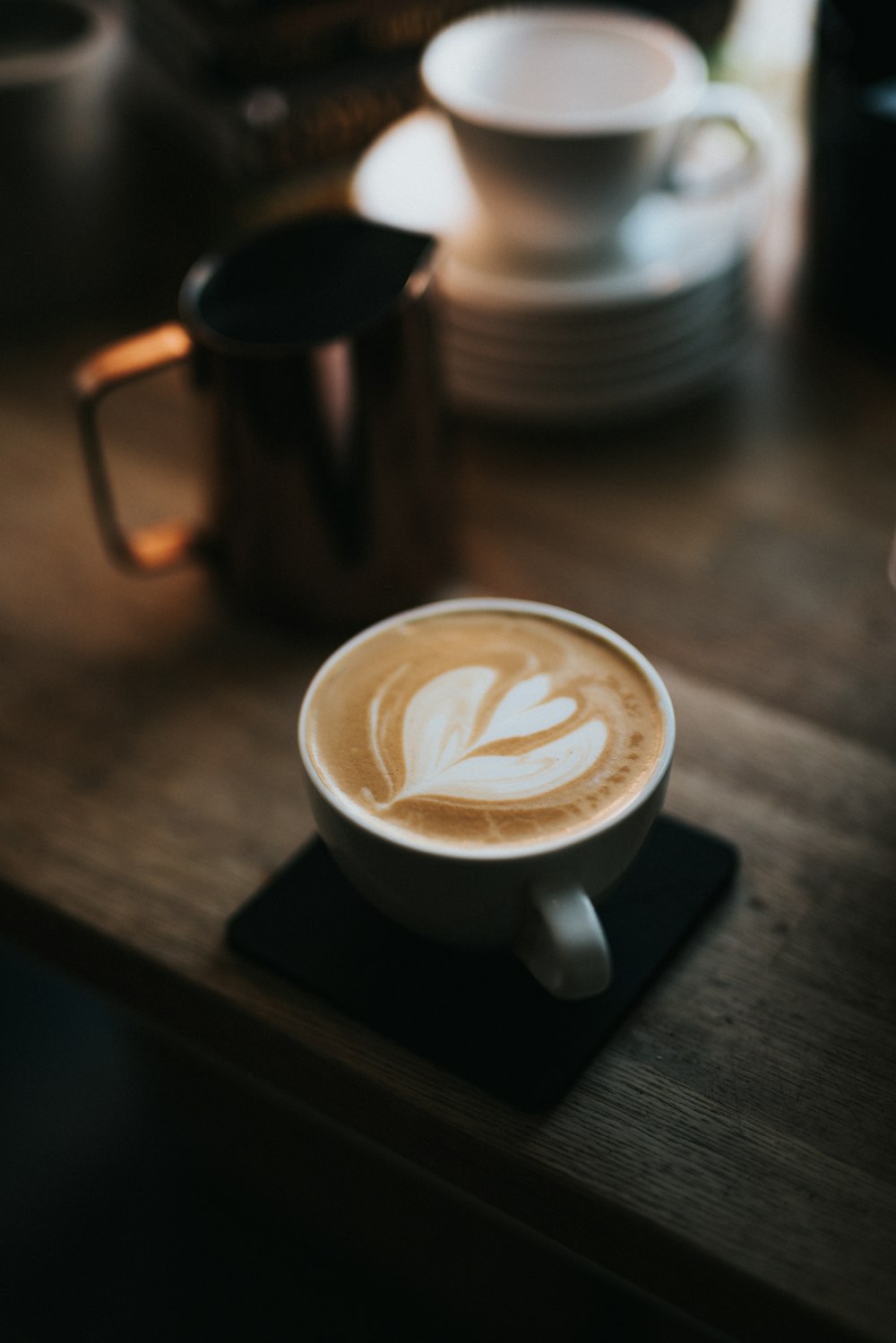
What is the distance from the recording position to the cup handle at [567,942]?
43 cm

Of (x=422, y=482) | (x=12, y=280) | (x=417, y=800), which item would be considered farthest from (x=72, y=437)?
(x=417, y=800)

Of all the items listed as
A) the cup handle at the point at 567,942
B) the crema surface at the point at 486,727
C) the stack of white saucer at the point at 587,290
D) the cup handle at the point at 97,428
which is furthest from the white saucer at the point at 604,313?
the cup handle at the point at 567,942

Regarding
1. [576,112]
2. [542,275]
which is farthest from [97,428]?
[576,112]

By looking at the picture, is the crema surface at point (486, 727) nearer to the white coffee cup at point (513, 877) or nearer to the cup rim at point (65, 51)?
the white coffee cup at point (513, 877)

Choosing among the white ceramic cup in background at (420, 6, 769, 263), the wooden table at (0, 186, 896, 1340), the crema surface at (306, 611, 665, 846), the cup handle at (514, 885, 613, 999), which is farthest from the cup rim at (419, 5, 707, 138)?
the cup handle at (514, 885, 613, 999)

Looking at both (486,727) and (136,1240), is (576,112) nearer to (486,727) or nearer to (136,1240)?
(486,727)

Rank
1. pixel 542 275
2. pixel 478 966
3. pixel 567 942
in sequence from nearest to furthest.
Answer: pixel 567 942 → pixel 478 966 → pixel 542 275

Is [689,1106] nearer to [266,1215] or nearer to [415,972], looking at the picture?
[415,972]

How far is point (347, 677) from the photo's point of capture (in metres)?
0.52

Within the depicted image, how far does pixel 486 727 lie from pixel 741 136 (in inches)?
23.2

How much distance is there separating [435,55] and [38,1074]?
2.27 ft

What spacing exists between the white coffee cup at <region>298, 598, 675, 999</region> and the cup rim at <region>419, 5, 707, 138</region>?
41 centimetres

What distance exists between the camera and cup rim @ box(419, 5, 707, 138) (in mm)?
746

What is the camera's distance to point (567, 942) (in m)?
0.43
